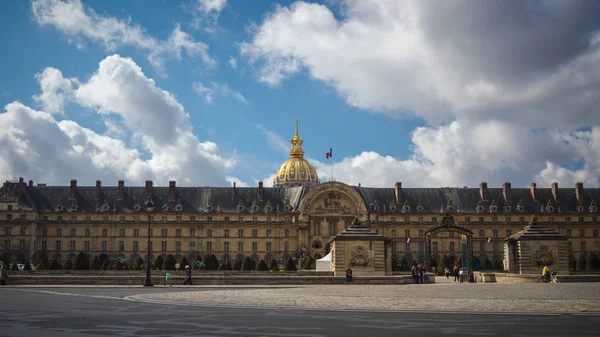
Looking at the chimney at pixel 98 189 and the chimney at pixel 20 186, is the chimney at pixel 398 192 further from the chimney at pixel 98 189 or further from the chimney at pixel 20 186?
the chimney at pixel 20 186

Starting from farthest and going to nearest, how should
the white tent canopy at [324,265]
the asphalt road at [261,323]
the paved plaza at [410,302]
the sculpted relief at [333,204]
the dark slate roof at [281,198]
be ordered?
the dark slate roof at [281,198], the sculpted relief at [333,204], the white tent canopy at [324,265], the paved plaza at [410,302], the asphalt road at [261,323]

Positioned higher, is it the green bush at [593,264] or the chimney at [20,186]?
the chimney at [20,186]

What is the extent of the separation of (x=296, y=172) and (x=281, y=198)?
47649mm

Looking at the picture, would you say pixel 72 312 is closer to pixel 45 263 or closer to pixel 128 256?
pixel 45 263

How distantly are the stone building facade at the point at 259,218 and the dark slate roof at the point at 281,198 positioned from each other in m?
0.13

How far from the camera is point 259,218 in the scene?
94500 millimetres

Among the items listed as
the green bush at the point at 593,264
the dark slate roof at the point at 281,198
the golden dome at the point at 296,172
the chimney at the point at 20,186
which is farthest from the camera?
the golden dome at the point at 296,172

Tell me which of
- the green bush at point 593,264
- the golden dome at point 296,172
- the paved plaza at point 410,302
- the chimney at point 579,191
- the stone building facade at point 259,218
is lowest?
the paved plaza at point 410,302

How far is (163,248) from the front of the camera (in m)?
91.9

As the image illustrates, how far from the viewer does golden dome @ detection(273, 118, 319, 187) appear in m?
145

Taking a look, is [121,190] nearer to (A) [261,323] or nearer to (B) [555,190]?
(B) [555,190]

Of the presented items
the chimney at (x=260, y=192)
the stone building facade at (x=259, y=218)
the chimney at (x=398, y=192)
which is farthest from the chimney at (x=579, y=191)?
the chimney at (x=260, y=192)

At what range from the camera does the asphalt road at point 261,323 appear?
613 inches

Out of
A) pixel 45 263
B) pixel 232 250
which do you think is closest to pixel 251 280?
pixel 45 263
